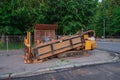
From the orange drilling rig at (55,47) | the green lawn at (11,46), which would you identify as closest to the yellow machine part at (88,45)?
the orange drilling rig at (55,47)

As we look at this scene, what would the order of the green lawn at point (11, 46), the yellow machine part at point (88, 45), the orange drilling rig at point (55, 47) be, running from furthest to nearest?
the green lawn at point (11, 46), the yellow machine part at point (88, 45), the orange drilling rig at point (55, 47)

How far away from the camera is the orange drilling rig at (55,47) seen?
46.8ft

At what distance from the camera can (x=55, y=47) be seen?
49.4 ft

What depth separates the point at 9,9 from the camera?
24.6 m

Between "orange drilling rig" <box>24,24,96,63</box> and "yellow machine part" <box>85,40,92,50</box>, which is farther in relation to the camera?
"yellow machine part" <box>85,40,92,50</box>

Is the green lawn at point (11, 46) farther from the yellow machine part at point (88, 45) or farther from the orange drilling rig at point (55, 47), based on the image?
the yellow machine part at point (88, 45)

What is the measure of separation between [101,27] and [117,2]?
29.4 feet

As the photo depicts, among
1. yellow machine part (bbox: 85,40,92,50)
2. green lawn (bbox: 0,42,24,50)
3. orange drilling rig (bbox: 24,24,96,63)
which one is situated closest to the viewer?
orange drilling rig (bbox: 24,24,96,63)

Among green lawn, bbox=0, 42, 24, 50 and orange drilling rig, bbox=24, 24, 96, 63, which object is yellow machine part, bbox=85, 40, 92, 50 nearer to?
orange drilling rig, bbox=24, 24, 96, 63

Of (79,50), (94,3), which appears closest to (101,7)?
(94,3)

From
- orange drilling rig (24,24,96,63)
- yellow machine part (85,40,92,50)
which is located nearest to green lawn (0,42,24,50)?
orange drilling rig (24,24,96,63)

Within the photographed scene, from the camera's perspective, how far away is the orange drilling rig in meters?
14.2

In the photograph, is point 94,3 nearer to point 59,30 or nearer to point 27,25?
point 59,30

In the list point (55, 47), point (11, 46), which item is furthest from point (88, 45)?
point (11, 46)
